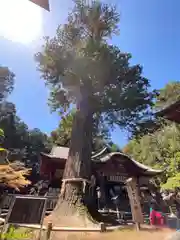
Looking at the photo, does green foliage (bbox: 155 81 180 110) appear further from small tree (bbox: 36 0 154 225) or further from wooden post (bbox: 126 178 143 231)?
wooden post (bbox: 126 178 143 231)

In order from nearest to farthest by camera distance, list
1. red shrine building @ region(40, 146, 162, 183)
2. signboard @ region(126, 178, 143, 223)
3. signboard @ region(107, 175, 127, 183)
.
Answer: signboard @ region(126, 178, 143, 223) → red shrine building @ region(40, 146, 162, 183) → signboard @ region(107, 175, 127, 183)

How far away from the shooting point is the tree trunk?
347 inches

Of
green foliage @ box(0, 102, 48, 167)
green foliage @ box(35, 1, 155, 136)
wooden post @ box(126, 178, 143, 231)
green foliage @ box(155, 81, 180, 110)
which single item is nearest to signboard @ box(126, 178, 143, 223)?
wooden post @ box(126, 178, 143, 231)

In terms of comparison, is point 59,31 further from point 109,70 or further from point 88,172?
point 88,172

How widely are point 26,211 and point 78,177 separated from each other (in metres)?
4.01

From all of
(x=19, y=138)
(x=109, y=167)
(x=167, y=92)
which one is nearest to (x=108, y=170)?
(x=109, y=167)

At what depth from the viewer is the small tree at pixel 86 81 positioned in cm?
1019

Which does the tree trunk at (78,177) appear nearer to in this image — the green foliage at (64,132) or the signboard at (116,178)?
the green foliage at (64,132)

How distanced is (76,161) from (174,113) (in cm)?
554

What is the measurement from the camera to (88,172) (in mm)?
10203

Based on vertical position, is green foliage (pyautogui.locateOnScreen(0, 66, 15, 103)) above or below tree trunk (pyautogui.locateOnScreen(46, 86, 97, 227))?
above

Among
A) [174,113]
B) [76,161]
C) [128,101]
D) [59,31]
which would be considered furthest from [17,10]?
[59,31]

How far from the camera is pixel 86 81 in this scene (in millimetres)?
11555

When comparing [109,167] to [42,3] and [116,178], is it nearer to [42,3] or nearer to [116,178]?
[116,178]
